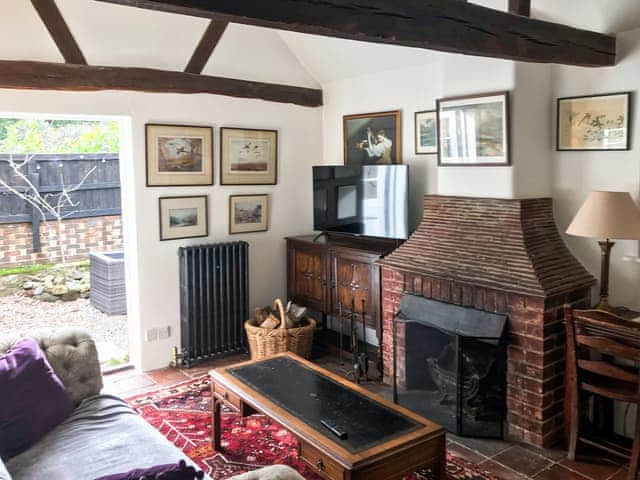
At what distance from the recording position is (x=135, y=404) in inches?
156

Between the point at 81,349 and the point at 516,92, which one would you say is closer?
the point at 81,349

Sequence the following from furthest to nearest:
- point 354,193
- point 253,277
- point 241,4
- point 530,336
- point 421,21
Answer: point 253,277, point 354,193, point 530,336, point 421,21, point 241,4

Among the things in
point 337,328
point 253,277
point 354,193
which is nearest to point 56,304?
point 253,277

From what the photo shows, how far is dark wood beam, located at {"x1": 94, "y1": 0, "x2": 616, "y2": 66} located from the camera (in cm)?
183

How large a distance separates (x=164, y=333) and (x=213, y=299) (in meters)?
0.48

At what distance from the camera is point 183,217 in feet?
15.5

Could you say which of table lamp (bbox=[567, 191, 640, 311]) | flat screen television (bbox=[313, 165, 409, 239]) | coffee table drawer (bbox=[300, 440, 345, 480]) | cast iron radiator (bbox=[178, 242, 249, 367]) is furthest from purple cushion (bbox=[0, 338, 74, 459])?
table lamp (bbox=[567, 191, 640, 311])

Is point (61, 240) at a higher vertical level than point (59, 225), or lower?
lower

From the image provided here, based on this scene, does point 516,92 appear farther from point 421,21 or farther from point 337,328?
point 337,328

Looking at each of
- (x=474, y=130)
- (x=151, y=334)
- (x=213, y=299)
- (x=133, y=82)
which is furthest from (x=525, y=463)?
(x=133, y=82)

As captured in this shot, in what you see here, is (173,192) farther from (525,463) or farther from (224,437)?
(525,463)

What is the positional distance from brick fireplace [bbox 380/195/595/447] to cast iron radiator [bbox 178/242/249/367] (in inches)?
67.2

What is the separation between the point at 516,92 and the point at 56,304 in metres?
5.52

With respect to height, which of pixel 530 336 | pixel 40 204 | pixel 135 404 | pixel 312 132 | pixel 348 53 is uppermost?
pixel 348 53
